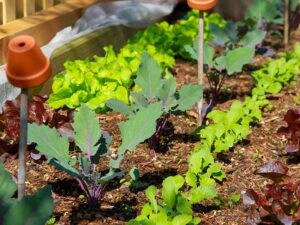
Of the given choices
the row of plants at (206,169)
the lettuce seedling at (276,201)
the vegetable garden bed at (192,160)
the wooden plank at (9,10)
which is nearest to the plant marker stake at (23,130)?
the vegetable garden bed at (192,160)

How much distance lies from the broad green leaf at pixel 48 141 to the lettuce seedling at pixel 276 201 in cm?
82

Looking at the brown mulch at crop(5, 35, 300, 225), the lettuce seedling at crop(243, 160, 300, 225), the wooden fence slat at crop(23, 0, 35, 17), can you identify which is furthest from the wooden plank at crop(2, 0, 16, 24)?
the lettuce seedling at crop(243, 160, 300, 225)

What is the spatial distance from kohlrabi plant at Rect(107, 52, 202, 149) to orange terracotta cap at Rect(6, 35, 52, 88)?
4.00 ft

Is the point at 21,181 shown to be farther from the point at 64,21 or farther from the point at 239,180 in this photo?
the point at 64,21

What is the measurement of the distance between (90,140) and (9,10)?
1.61m

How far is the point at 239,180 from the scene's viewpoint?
356 cm

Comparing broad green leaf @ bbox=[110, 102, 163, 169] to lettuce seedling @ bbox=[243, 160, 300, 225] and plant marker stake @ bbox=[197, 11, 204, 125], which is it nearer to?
lettuce seedling @ bbox=[243, 160, 300, 225]

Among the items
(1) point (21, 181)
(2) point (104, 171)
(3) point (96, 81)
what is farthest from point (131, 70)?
(1) point (21, 181)

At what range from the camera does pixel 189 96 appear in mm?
3680

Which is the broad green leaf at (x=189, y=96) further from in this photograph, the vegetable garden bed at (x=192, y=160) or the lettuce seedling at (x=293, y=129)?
the lettuce seedling at (x=293, y=129)

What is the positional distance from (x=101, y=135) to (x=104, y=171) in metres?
0.33

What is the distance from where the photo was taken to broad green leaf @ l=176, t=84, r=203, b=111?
3.65m

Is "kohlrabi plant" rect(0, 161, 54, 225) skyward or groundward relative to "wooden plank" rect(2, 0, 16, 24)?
skyward

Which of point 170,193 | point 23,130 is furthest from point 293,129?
point 23,130
